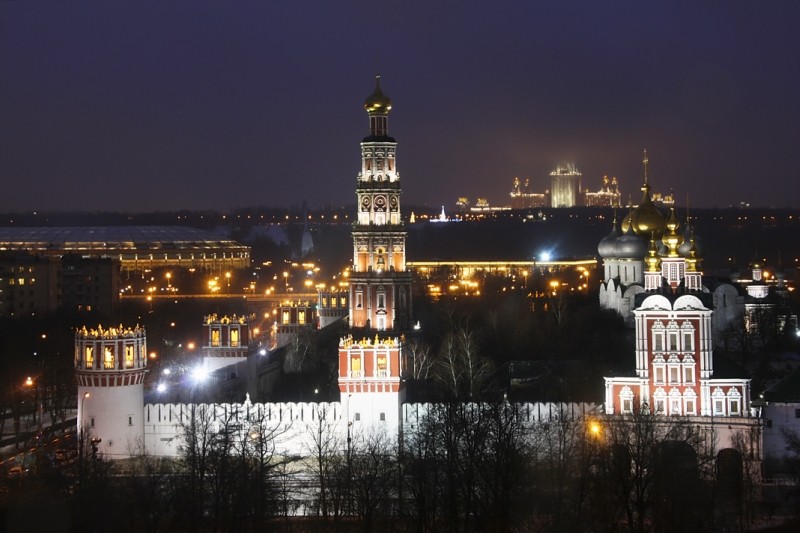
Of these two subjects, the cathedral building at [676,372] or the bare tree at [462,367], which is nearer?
the cathedral building at [676,372]

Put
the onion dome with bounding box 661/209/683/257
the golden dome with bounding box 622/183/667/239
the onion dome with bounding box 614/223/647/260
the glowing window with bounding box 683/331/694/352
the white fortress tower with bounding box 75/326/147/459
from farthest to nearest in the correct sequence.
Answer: the golden dome with bounding box 622/183/667/239
the onion dome with bounding box 614/223/647/260
the onion dome with bounding box 661/209/683/257
the white fortress tower with bounding box 75/326/147/459
the glowing window with bounding box 683/331/694/352

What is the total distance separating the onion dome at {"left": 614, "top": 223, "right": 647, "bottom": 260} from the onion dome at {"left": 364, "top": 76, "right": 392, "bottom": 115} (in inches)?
415

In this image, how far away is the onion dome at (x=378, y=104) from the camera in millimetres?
60344

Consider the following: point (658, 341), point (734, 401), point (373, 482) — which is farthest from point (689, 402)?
point (373, 482)

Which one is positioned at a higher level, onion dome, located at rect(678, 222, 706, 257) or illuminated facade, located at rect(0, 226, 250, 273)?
illuminated facade, located at rect(0, 226, 250, 273)

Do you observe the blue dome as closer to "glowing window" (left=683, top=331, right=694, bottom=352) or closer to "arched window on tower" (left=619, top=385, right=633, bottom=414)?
"glowing window" (left=683, top=331, right=694, bottom=352)

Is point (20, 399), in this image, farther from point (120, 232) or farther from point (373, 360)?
point (120, 232)

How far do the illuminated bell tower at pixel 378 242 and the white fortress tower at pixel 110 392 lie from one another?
2038 cm

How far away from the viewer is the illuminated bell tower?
59219 mm

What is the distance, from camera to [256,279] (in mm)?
113938

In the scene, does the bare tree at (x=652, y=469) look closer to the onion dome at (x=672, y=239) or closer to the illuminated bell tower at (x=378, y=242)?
the onion dome at (x=672, y=239)

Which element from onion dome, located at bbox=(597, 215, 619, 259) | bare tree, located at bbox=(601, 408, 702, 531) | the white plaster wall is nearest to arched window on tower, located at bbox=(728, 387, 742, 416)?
bare tree, located at bbox=(601, 408, 702, 531)

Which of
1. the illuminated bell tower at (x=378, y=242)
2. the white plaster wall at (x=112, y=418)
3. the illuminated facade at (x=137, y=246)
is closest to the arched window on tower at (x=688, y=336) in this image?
the white plaster wall at (x=112, y=418)

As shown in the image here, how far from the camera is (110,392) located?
3978cm
